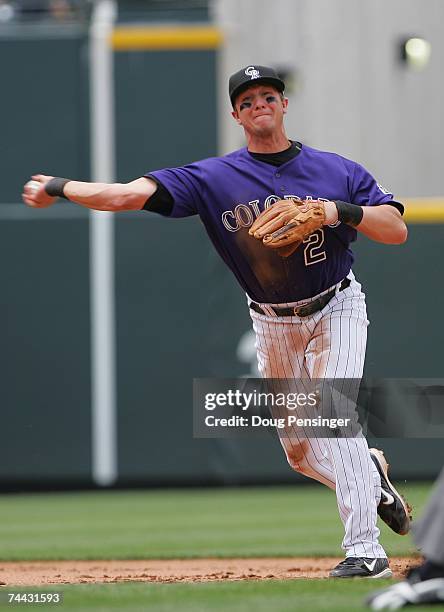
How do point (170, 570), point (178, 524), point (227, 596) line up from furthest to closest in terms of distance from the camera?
point (178, 524) → point (170, 570) → point (227, 596)

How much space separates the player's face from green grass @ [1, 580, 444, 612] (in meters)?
1.63

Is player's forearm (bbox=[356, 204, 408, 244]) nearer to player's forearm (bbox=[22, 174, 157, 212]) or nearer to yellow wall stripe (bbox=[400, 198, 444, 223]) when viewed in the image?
player's forearm (bbox=[22, 174, 157, 212])

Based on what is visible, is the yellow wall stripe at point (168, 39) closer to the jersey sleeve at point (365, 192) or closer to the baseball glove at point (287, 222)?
the jersey sleeve at point (365, 192)

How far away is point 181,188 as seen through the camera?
4973 millimetres

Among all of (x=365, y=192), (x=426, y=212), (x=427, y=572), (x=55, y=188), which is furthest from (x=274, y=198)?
(x=426, y=212)

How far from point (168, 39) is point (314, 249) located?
19.9ft

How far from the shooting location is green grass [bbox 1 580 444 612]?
12.4ft

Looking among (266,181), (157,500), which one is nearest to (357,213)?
(266,181)

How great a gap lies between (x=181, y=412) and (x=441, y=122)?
3.47m

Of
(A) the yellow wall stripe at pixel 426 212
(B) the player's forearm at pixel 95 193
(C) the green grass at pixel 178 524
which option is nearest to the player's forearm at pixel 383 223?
(B) the player's forearm at pixel 95 193

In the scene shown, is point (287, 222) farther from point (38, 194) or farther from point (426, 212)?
point (426, 212)

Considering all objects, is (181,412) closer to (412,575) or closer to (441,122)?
(441,122)

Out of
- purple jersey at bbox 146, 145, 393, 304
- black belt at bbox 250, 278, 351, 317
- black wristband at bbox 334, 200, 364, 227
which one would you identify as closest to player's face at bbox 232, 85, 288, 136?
purple jersey at bbox 146, 145, 393, 304

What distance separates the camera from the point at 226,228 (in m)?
5.04
